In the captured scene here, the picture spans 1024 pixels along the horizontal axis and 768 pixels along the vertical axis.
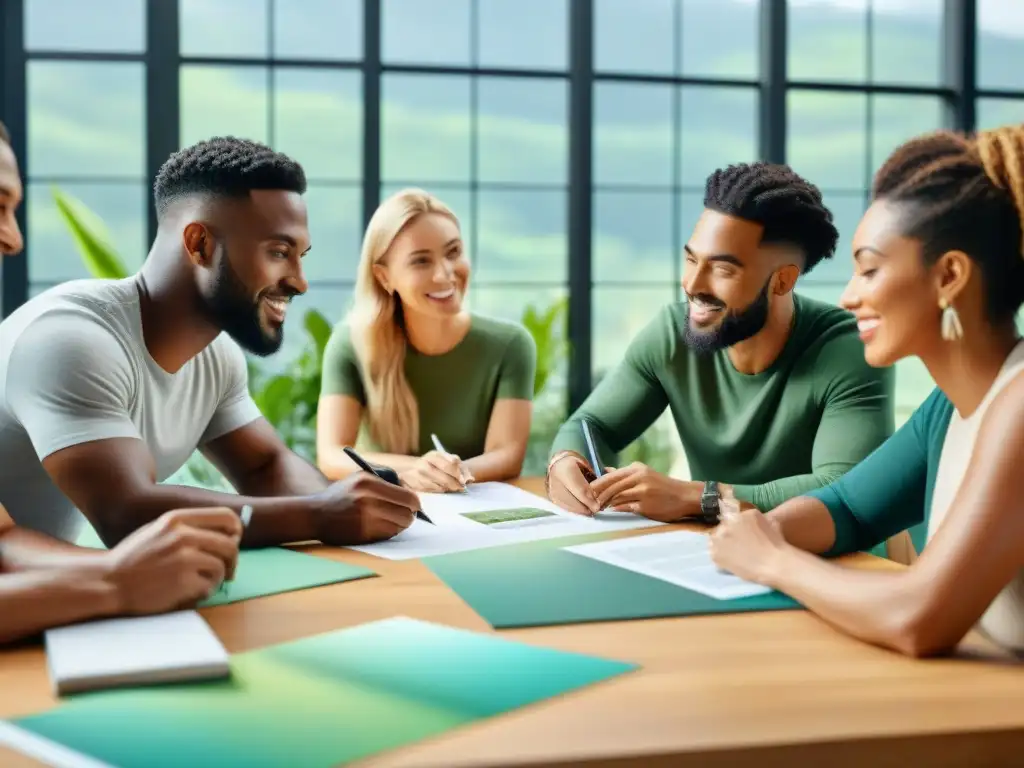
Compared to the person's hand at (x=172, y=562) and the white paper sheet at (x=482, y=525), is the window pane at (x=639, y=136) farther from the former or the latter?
the person's hand at (x=172, y=562)

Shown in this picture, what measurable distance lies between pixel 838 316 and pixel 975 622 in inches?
47.4

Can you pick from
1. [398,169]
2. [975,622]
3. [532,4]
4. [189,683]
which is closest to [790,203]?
[975,622]

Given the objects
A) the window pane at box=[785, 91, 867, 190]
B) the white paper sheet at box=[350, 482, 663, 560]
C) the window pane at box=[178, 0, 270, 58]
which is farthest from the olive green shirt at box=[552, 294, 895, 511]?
the window pane at box=[785, 91, 867, 190]

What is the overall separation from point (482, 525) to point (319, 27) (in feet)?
32.0

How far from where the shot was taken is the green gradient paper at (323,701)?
0.80 metres

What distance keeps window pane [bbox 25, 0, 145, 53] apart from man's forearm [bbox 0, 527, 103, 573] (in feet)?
23.3

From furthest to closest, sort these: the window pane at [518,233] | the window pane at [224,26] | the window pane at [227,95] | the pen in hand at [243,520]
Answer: the window pane at [227,95], the window pane at [518,233], the window pane at [224,26], the pen in hand at [243,520]

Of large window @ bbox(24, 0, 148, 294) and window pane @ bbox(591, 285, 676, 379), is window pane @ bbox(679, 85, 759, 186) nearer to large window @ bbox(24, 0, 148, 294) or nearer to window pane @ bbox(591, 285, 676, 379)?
window pane @ bbox(591, 285, 676, 379)

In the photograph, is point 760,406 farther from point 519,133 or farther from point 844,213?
point 519,133

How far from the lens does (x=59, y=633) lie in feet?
3.44

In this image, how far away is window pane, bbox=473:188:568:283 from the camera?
1066 centimetres

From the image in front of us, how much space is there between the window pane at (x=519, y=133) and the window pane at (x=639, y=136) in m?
0.58

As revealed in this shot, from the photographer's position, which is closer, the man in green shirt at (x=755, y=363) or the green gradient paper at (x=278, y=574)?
the green gradient paper at (x=278, y=574)

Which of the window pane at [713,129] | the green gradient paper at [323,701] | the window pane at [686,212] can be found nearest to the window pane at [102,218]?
the window pane at [686,212]
